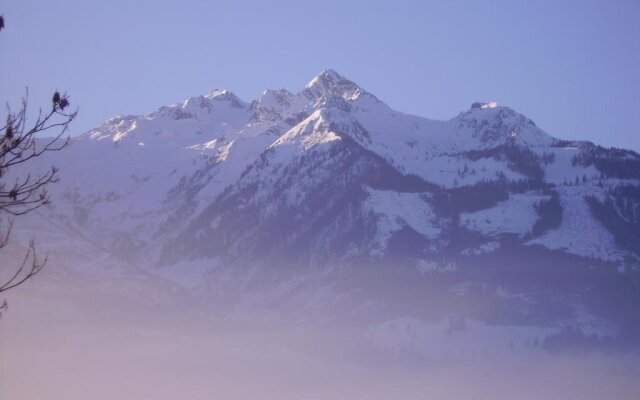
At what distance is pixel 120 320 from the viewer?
195750 mm

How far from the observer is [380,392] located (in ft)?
479

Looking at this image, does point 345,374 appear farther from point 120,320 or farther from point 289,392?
point 120,320

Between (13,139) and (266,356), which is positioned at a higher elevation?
(266,356)

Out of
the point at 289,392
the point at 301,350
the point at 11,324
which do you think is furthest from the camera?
the point at 301,350

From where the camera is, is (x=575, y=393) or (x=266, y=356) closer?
(x=575, y=393)

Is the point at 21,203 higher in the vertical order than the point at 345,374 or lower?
lower

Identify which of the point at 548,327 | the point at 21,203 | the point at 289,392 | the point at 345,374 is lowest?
the point at 21,203

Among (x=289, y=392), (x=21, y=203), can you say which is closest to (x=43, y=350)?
(x=289, y=392)

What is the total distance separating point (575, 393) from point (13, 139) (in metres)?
137

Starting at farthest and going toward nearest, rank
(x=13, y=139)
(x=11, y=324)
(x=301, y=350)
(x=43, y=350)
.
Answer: (x=301, y=350), (x=11, y=324), (x=43, y=350), (x=13, y=139)

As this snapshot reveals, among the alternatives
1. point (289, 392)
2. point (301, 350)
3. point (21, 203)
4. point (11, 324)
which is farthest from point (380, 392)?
point (21, 203)

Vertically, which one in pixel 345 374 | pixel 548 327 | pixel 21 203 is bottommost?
pixel 21 203

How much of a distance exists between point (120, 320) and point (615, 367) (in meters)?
80.9

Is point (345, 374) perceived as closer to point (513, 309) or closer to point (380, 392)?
point (380, 392)
